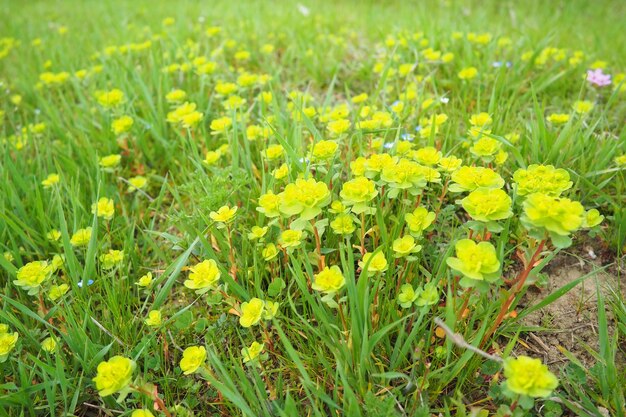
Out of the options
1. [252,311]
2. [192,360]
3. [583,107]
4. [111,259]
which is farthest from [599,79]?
[111,259]

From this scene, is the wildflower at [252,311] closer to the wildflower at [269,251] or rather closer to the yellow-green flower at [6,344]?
the wildflower at [269,251]

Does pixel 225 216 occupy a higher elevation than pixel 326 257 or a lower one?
higher

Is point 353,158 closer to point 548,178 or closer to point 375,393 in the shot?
point 548,178

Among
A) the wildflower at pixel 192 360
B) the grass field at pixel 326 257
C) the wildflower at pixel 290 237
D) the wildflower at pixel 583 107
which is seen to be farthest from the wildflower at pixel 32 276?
the wildflower at pixel 583 107

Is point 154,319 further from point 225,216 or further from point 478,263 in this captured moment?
point 478,263

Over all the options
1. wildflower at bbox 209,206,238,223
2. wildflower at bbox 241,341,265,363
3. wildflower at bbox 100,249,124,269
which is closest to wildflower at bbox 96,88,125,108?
wildflower at bbox 100,249,124,269

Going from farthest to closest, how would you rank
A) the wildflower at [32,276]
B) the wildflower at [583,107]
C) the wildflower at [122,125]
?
the wildflower at [122,125], the wildflower at [583,107], the wildflower at [32,276]
